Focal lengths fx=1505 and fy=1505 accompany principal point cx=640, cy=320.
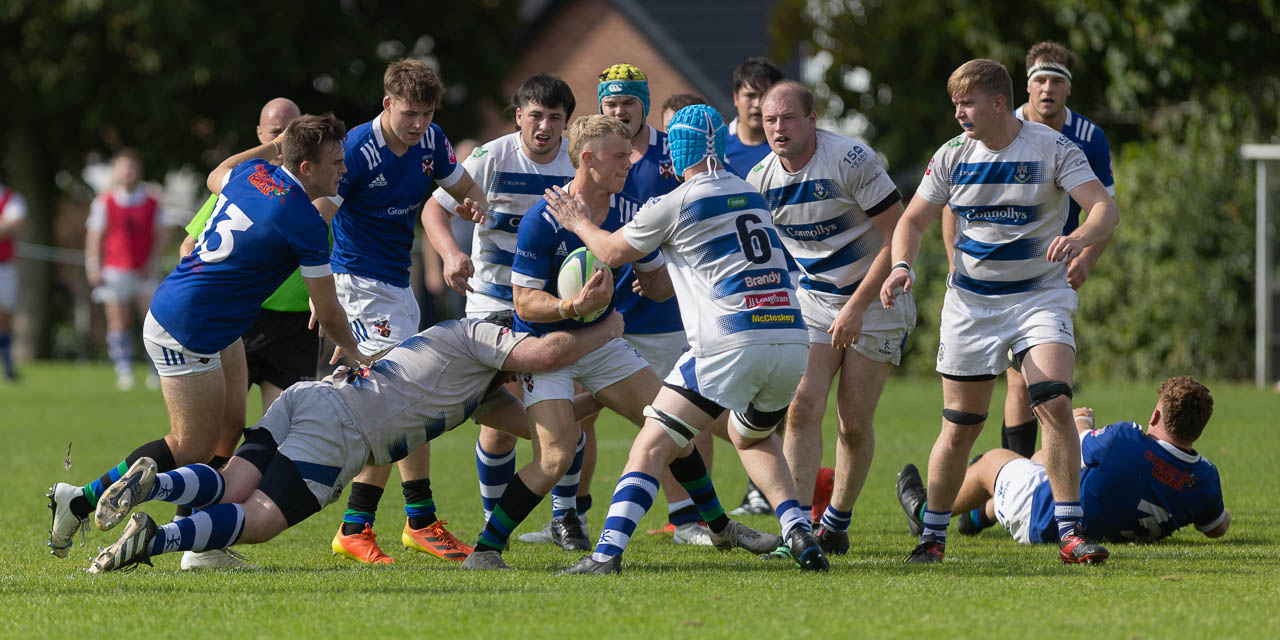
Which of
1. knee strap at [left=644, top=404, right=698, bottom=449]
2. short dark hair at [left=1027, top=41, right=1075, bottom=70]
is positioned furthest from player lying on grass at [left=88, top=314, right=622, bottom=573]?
Result: short dark hair at [left=1027, top=41, right=1075, bottom=70]

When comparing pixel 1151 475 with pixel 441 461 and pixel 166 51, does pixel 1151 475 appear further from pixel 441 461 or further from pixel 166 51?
pixel 166 51

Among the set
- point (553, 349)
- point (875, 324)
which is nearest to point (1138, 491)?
point (875, 324)

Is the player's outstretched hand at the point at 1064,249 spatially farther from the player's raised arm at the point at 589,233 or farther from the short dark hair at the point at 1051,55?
the short dark hair at the point at 1051,55

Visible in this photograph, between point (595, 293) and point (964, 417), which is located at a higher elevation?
point (595, 293)

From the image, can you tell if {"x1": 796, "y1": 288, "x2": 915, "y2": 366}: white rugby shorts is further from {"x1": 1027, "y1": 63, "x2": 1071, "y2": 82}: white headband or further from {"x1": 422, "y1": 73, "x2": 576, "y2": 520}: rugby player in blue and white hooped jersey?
{"x1": 1027, "y1": 63, "x2": 1071, "y2": 82}: white headband

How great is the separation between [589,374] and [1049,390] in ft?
6.34

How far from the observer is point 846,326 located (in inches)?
253

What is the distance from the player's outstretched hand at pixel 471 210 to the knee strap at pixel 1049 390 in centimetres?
269

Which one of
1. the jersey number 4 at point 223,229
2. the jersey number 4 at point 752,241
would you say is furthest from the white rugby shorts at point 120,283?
the jersey number 4 at point 752,241

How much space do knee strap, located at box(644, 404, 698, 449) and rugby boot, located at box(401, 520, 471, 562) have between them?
1.33 metres

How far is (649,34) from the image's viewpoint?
3309 centimetres

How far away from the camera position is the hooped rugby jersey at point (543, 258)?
6234mm

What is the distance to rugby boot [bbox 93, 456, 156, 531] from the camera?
5.52 meters

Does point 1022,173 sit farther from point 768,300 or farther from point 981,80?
point 768,300
